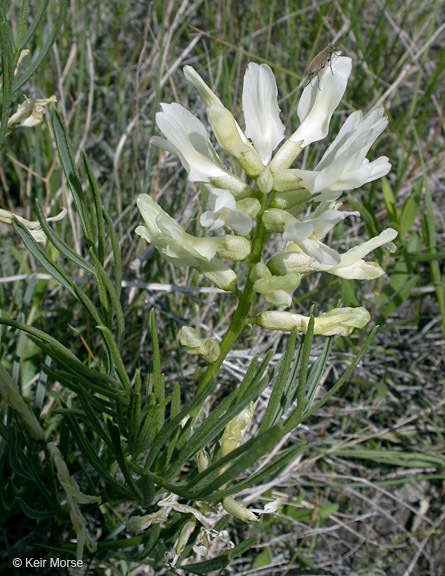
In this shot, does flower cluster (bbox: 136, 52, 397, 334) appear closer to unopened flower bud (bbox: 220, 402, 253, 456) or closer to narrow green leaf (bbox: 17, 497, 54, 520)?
unopened flower bud (bbox: 220, 402, 253, 456)

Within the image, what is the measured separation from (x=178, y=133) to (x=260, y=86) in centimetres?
23

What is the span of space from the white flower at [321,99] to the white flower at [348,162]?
115mm

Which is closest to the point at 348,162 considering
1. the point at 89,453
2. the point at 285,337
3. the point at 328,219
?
the point at 328,219

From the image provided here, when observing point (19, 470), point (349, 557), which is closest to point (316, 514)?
point (349, 557)

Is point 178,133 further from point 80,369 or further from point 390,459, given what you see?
point 390,459

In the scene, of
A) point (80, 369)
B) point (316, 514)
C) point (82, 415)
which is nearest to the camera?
point (80, 369)

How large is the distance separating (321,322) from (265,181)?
364 mm

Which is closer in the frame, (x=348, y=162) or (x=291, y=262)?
(x=348, y=162)

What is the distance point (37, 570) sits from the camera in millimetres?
1931

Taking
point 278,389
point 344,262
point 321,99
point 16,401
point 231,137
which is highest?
point 321,99

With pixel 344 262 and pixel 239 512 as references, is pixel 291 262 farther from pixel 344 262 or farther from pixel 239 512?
pixel 239 512

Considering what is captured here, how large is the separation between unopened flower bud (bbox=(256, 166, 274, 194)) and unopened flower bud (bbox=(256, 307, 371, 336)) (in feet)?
0.95

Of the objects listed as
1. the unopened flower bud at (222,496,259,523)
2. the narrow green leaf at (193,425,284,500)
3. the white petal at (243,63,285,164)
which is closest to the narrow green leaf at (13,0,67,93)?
the white petal at (243,63,285,164)

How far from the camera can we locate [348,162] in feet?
4.31
